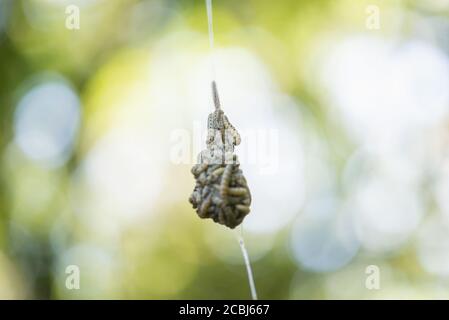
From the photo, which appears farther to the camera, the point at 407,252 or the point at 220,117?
the point at 407,252

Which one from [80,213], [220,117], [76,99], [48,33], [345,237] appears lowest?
[345,237]

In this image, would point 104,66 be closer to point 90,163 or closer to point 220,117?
point 90,163
